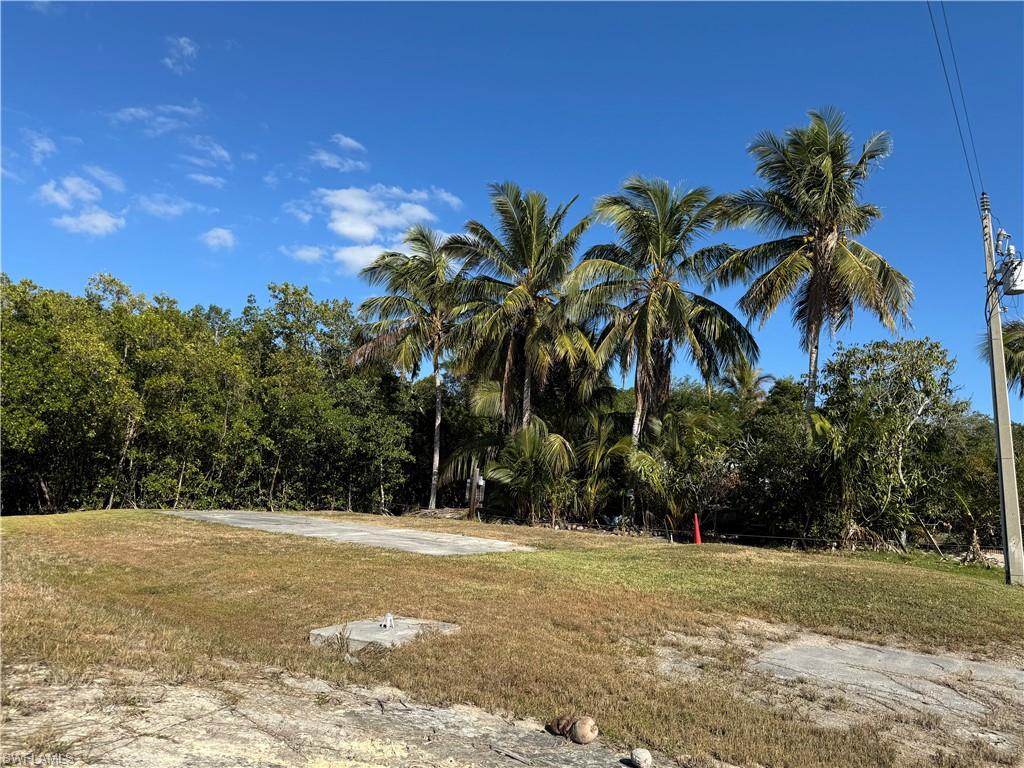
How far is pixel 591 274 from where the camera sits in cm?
1945

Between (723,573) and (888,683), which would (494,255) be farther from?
(888,683)

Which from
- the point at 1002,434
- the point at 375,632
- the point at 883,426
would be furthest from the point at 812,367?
the point at 375,632

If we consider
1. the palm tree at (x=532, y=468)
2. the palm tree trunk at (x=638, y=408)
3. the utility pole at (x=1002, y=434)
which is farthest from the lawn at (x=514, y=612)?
the palm tree trunk at (x=638, y=408)

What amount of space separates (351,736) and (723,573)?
794 cm

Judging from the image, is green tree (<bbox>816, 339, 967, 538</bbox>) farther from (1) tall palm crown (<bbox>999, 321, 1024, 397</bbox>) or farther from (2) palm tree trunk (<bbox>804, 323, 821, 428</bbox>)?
(1) tall palm crown (<bbox>999, 321, 1024, 397</bbox>)

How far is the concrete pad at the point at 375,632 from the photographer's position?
536 cm

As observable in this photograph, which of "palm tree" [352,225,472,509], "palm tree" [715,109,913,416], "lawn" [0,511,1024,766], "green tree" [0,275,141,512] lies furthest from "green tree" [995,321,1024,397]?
"green tree" [0,275,141,512]

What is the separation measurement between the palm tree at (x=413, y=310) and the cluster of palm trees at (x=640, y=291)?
72mm

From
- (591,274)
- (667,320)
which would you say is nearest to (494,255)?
(591,274)

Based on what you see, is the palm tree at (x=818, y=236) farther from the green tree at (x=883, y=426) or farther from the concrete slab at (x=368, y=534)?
the concrete slab at (x=368, y=534)

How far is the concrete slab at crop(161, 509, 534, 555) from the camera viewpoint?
12.4m

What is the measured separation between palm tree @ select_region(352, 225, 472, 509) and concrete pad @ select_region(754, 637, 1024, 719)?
1821 centimetres

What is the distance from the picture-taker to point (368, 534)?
47.6 feet

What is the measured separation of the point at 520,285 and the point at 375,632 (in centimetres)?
1675
